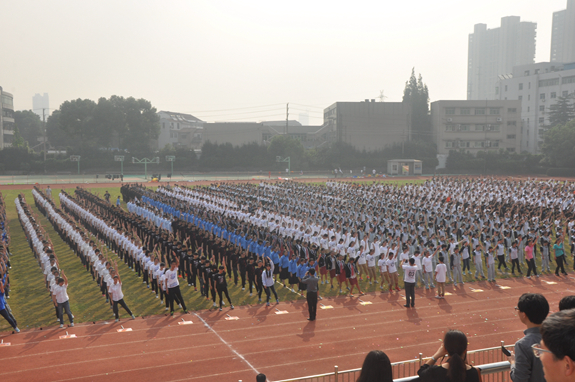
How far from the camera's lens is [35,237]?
→ 18094 millimetres

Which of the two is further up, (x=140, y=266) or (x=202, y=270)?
(x=202, y=270)

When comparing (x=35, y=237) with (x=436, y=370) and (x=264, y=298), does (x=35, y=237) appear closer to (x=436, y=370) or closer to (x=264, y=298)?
(x=264, y=298)

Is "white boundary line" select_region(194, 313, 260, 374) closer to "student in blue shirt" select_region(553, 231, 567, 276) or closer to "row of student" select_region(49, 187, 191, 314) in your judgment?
"row of student" select_region(49, 187, 191, 314)

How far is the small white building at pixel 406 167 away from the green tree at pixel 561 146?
2018 centimetres

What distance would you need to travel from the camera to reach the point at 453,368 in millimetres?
3629

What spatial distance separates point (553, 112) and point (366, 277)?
81619mm

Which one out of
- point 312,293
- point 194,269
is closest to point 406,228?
point 312,293

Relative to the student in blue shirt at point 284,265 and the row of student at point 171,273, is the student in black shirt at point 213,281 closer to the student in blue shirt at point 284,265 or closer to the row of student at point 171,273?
the row of student at point 171,273

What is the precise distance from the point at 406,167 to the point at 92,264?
55284 mm

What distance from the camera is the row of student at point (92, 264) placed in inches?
463

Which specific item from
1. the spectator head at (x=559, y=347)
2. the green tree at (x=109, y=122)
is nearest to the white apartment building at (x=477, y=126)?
the green tree at (x=109, y=122)

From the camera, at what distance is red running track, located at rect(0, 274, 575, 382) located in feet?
29.3

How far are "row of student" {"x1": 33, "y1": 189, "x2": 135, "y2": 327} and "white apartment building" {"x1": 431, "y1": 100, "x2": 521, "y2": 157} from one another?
67.8m

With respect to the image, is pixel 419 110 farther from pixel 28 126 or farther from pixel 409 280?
pixel 28 126
